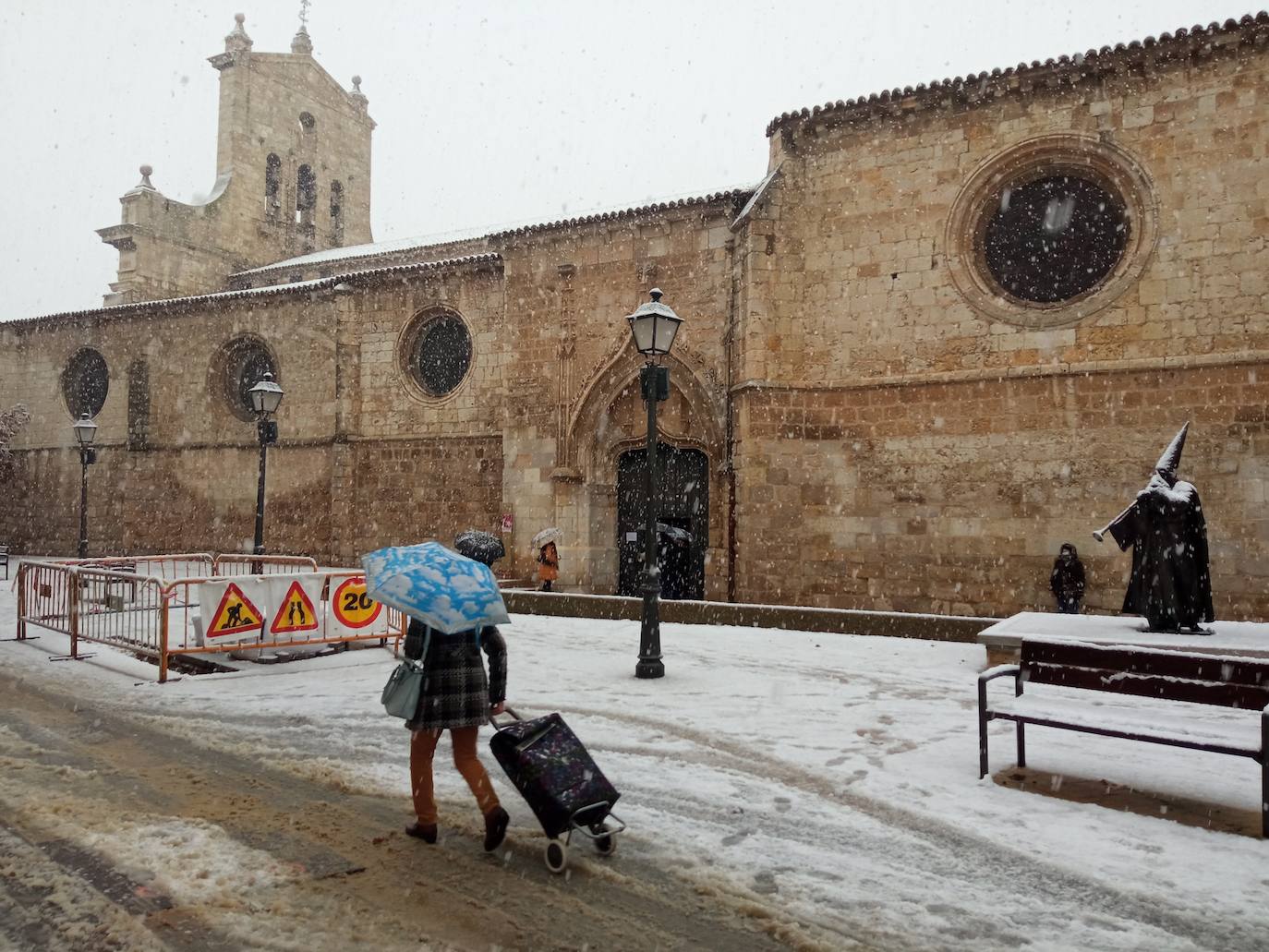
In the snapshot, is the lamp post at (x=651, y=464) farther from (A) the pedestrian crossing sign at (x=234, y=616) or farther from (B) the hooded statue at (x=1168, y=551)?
(B) the hooded statue at (x=1168, y=551)

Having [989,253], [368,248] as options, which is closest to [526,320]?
[989,253]

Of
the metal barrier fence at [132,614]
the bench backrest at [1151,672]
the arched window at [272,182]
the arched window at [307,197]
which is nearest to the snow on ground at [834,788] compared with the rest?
the metal barrier fence at [132,614]

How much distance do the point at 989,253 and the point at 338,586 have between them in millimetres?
11207

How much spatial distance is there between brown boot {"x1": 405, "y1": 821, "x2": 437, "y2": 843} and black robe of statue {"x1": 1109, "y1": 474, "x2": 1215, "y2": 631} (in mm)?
6172

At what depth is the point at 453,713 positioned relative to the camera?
4211 millimetres

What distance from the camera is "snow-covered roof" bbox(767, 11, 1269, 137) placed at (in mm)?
12246

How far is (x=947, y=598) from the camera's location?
1366cm

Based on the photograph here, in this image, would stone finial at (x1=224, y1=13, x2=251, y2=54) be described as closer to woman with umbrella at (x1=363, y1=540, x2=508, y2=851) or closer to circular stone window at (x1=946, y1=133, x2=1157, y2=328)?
circular stone window at (x1=946, y1=133, x2=1157, y2=328)

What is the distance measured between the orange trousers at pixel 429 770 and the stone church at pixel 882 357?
1077cm

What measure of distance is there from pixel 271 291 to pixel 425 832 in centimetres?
2143

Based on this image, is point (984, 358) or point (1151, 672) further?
point (984, 358)

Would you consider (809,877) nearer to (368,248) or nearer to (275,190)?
(368,248)

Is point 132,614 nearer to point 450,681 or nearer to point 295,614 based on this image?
point 295,614

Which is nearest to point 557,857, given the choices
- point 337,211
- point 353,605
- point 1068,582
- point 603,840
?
point 603,840
